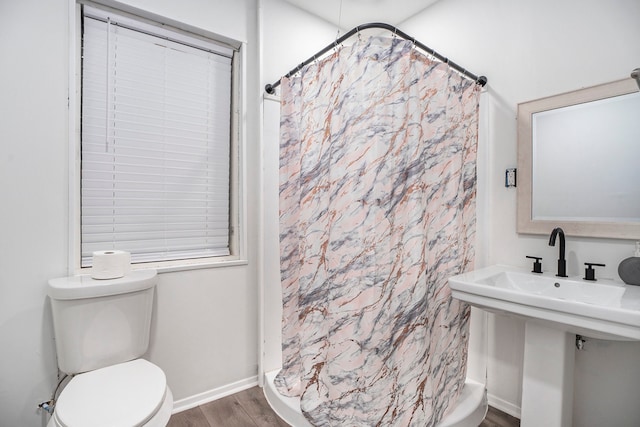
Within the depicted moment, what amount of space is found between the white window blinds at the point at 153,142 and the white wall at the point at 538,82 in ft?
5.26

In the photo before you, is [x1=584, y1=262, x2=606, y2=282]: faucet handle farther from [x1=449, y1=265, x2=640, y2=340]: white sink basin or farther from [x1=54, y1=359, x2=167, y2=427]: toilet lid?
[x1=54, y1=359, x2=167, y2=427]: toilet lid

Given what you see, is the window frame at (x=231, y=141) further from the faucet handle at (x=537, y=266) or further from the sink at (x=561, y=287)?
the faucet handle at (x=537, y=266)

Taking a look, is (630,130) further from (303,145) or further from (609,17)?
(303,145)

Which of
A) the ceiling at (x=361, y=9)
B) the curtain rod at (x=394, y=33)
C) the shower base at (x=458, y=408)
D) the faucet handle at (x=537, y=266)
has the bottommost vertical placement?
the shower base at (x=458, y=408)

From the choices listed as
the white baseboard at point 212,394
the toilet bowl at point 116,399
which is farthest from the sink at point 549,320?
the white baseboard at point 212,394

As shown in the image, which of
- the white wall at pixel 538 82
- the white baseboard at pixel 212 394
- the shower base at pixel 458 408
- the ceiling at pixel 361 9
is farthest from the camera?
the ceiling at pixel 361 9

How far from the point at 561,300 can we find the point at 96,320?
1.87 m

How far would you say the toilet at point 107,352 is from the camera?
1089mm

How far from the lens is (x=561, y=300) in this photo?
1.12 metres

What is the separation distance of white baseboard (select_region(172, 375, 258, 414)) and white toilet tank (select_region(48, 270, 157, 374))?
526 millimetres

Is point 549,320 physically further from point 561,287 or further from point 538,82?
point 538,82

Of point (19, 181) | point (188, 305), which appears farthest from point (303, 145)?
point (19, 181)

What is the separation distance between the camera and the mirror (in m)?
1.41

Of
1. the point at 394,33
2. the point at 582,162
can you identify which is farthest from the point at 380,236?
the point at 582,162
